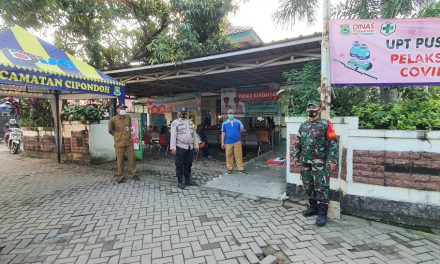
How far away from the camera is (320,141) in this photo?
3.66m

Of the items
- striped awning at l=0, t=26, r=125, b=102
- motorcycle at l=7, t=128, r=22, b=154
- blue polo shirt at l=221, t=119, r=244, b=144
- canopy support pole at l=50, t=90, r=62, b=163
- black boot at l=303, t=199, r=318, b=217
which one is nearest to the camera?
black boot at l=303, t=199, r=318, b=217

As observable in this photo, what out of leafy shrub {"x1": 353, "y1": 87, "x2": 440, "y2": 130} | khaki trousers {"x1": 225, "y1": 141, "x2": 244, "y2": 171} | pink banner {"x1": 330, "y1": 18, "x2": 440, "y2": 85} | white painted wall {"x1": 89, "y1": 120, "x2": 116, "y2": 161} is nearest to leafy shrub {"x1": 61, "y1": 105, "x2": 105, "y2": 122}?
white painted wall {"x1": 89, "y1": 120, "x2": 116, "y2": 161}

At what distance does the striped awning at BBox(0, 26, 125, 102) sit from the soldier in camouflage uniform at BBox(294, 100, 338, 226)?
16.2 ft

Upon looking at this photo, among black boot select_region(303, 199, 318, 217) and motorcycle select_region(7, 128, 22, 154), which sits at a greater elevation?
motorcycle select_region(7, 128, 22, 154)

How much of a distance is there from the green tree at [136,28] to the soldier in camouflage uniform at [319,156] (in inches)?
262

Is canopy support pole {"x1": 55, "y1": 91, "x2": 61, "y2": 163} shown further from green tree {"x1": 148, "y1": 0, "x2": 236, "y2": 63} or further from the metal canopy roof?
green tree {"x1": 148, "y1": 0, "x2": 236, "y2": 63}

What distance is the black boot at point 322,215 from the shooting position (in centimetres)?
358

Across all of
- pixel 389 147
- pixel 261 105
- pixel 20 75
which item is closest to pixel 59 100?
pixel 20 75

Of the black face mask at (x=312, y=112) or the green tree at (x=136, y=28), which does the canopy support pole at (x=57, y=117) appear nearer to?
the green tree at (x=136, y=28)

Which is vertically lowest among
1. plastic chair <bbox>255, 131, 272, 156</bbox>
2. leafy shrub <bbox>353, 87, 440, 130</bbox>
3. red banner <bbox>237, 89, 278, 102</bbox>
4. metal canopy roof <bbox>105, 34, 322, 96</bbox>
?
plastic chair <bbox>255, 131, 272, 156</bbox>

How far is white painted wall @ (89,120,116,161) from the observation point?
7750mm

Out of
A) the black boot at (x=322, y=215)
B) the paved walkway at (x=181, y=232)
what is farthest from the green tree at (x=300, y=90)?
the paved walkway at (x=181, y=232)

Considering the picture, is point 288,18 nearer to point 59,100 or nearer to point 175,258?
point 175,258

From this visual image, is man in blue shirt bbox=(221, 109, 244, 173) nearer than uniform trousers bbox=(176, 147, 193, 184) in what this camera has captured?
No
